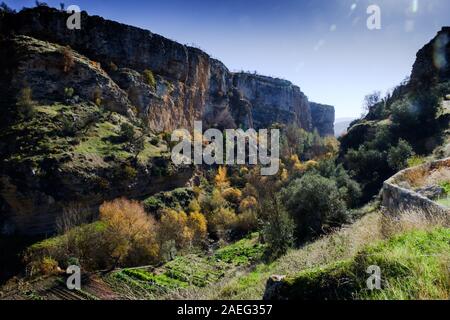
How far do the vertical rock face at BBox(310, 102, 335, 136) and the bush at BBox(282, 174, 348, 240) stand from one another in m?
168

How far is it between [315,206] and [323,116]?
568 feet

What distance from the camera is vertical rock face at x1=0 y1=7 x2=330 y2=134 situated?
215ft

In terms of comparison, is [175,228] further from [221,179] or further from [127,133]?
[221,179]

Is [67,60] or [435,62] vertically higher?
[67,60]

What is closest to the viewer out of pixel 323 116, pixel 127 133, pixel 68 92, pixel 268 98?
pixel 127 133

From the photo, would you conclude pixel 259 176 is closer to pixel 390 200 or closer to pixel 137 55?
pixel 137 55

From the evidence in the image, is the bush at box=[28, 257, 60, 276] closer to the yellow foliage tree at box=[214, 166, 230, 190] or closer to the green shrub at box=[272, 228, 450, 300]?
the green shrub at box=[272, 228, 450, 300]

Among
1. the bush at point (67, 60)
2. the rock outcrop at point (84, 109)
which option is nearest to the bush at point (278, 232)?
the rock outcrop at point (84, 109)

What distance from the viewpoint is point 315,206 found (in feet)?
109

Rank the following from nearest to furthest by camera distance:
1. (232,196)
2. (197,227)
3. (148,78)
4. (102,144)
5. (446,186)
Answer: (446,186) < (102,144) < (197,227) < (232,196) < (148,78)

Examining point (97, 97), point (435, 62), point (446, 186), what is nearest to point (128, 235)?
point (97, 97)

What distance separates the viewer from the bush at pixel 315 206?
31.5 m
